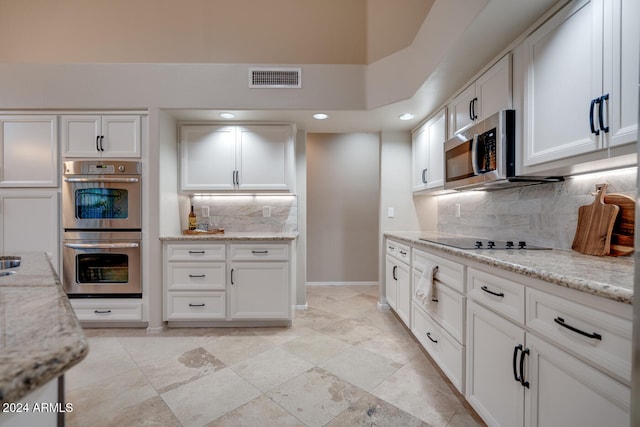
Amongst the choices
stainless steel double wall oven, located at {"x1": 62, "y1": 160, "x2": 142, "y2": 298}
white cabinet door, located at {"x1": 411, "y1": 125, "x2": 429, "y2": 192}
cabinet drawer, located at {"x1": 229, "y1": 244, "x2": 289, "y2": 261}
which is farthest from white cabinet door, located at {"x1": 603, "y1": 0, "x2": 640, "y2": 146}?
stainless steel double wall oven, located at {"x1": 62, "y1": 160, "x2": 142, "y2": 298}

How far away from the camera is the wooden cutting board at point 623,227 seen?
1334 mm

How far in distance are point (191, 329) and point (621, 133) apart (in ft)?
10.8

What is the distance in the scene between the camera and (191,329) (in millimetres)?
2783

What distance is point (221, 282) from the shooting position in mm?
2748

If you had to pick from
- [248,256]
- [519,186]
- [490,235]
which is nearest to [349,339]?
[248,256]

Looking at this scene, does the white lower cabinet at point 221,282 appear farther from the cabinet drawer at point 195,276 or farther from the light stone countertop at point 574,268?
the light stone countertop at point 574,268

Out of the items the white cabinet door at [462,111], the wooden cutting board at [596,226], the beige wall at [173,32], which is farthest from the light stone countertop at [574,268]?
the beige wall at [173,32]

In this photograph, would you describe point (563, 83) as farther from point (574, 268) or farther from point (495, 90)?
point (574, 268)

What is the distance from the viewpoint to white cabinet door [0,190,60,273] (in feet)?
8.94

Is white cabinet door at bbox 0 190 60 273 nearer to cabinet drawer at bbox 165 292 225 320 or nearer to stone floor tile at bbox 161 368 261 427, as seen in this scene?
cabinet drawer at bbox 165 292 225 320

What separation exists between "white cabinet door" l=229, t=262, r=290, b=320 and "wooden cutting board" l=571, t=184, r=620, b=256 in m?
2.16

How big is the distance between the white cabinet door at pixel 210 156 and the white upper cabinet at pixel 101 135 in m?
0.50

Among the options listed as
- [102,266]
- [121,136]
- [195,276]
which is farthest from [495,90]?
[102,266]

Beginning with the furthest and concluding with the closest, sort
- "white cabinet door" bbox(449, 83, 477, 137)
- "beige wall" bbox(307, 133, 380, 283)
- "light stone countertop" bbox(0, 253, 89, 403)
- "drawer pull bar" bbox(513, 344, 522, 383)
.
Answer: "beige wall" bbox(307, 133, 380, 283) < "white cabinet door" bbox(449, 83, 477, 137) < "drawer pull bar" bbox(513, 344, 522, 383) < "light stone countertop" bbox(0, 253, 89, 403)
